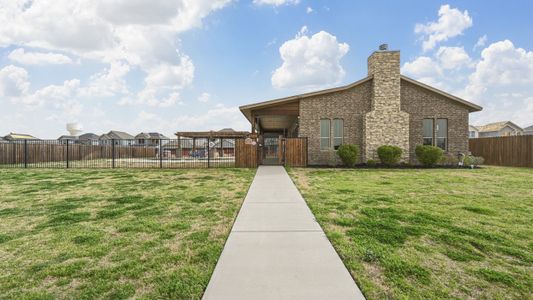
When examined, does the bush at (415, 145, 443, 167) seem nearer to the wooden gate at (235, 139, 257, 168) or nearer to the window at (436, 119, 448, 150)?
the window at (436, 119, 448, 150)

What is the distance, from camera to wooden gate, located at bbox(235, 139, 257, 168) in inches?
585

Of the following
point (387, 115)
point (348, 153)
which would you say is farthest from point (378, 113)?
point (348, 153)

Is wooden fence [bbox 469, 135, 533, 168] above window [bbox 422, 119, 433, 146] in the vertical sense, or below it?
below

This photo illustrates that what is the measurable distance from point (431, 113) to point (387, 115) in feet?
11.4

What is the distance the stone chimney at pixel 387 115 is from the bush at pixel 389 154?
1.82 ft

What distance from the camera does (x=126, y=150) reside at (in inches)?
1309

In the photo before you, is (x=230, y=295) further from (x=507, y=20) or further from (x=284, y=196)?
(x=507, y=20)

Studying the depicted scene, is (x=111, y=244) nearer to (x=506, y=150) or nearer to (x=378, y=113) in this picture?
(x=378, y=113)

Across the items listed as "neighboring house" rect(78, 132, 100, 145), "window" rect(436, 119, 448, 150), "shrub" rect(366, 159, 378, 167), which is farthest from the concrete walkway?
"neighboring house" rect(78, 132, 100, 145)

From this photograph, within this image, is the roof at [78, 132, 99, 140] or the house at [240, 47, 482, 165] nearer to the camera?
the house at [240, 47, 482, 165]

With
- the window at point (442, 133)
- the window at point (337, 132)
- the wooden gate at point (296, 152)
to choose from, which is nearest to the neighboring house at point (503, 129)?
the window at point (442, 133)

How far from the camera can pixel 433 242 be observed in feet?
11.4

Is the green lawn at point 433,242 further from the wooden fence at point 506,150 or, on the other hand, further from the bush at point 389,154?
the wooden fence at point 506,150

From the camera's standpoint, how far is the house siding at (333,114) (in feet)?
49.9
